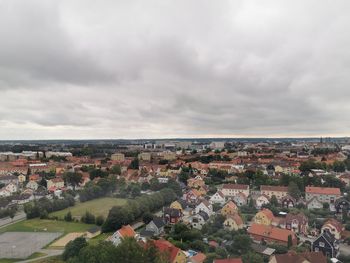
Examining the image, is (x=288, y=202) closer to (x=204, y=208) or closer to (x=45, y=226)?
(x=204, y=208)

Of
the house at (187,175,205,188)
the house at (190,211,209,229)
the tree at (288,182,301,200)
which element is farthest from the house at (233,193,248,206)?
the house at (187,175,205,188)

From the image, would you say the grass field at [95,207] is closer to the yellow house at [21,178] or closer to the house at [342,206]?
the house at [342,206]

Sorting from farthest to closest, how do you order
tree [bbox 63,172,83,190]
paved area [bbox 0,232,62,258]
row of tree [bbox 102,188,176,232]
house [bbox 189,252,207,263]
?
tree [bbox 63,172,83,190], row of tree [bbox 102,188,176,232], paved area [bbox 0,232,62,258], house [bbox 189,252,207,263]

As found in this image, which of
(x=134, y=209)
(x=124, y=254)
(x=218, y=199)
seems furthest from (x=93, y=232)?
(x=218, y=199)

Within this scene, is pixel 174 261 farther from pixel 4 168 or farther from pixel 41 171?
pixel 4 168

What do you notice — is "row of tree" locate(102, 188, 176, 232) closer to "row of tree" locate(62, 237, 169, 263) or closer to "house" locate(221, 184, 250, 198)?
"house" locate(221, 184, 250, 198)

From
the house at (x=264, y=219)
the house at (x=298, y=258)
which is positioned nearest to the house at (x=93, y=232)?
the house at (x=264, y=219)
